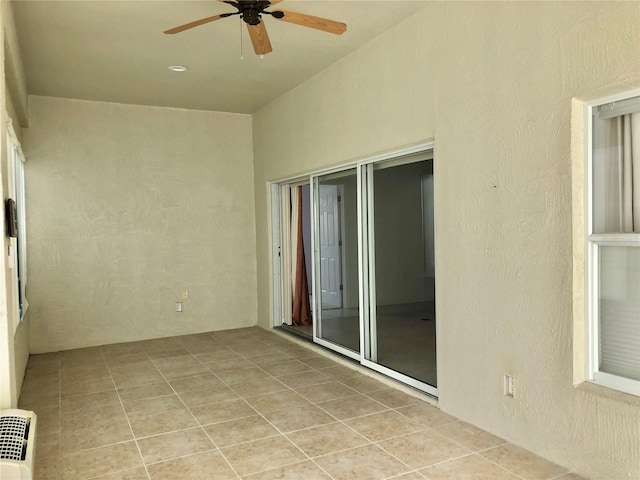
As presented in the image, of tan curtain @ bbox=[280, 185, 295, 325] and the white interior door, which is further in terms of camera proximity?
tan curtain @ bbox=[280, 185, 295, 325]

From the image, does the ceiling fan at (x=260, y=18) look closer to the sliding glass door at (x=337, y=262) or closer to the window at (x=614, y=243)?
the window at (x=614, y=243)

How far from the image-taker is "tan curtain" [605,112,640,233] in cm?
241

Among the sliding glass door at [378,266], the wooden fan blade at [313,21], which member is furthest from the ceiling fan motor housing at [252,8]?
the sliding glass door at [378,266]

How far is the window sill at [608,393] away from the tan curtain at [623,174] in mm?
800

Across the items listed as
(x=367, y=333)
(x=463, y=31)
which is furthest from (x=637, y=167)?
(x=367, y=333)

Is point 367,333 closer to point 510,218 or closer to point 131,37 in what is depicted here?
point 510,218

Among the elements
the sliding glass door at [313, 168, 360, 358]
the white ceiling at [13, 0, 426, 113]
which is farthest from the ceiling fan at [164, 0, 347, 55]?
the sliding glass door at [313, 168, 360, 358]

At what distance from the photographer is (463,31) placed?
128 inches

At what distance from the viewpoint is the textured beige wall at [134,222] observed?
5.75 metres

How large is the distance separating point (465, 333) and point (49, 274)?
189 inches

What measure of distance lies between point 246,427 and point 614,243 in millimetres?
2524

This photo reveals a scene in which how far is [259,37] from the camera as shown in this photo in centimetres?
314

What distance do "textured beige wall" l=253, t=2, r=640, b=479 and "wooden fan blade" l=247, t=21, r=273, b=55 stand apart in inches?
45.8

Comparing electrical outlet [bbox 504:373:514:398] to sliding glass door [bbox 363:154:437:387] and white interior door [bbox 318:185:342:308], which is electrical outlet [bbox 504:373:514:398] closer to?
sliding glass door [bbox 363:154:437:387]
